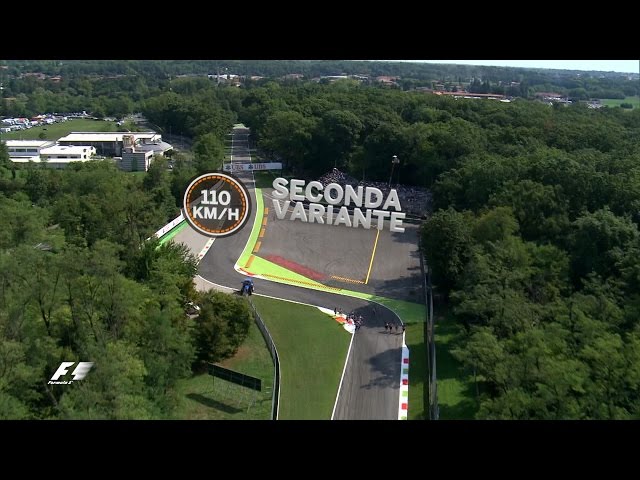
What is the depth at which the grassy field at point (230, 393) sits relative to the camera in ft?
34.8

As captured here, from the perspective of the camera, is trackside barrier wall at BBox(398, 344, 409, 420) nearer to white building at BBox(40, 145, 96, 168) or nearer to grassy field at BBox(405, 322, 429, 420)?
grassy field at BBox(405, 322, 429, 420)

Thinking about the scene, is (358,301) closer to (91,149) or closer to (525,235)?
(525,235)

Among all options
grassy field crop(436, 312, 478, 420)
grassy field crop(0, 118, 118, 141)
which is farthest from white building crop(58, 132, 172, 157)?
grassy field crop(436, 312, 478, 420)

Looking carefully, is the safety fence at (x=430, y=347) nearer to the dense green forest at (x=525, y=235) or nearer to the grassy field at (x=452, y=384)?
the grassy field at (x=452, y=384)

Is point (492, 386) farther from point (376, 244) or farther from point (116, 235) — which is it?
point (116, 235)

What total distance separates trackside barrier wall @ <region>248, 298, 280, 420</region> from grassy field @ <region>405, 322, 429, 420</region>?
2.49 m

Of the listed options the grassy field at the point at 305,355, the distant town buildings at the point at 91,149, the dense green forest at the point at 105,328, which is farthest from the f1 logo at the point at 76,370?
the distant town buildings at the point at 91,149

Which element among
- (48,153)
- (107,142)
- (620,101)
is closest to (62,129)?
(107,142)

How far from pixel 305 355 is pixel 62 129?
32783 mm

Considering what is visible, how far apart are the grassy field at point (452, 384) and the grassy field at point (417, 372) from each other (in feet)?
0.95

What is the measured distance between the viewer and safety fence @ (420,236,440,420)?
10557 millimetres

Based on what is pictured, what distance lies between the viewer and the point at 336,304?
1472 centimetres

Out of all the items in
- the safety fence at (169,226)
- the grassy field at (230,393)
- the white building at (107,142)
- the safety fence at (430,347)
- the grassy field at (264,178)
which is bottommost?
the grassy field at (230,393)

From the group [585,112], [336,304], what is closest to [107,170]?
[336,304]
